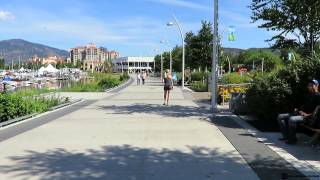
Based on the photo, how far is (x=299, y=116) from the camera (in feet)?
35.9

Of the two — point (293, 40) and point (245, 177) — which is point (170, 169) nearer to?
point (245, 177)

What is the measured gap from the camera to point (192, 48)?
55000mm

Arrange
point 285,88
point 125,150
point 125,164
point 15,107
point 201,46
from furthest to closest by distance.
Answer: point 201,46 → point 15,107 → point 285,88 → point 125,150 → point 125,164

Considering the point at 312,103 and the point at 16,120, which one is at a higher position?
the point at 312,103

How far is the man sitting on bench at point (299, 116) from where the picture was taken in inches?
428

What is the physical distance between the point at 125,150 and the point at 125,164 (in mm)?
1519

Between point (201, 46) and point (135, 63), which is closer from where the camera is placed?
point (201, 46)

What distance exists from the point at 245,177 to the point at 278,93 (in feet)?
21.2

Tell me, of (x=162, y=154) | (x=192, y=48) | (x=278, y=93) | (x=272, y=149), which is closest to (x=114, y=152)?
(x=162, y=154)

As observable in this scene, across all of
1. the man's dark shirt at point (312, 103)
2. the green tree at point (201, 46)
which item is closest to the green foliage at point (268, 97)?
the man's dark shirt at point (312, 103)

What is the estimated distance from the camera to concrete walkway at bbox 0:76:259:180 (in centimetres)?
841

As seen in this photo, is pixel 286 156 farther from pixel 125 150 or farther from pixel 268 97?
pixel 268 97

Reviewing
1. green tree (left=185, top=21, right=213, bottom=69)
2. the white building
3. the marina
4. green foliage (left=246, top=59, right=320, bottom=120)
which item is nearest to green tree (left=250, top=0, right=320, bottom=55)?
green foliage (left=246, top=59, right=320, bottom=120)

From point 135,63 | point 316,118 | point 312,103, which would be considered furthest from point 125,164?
point 135,63
